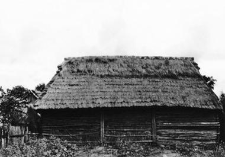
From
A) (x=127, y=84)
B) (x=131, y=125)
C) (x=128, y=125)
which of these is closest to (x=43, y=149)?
(x=128, y=125)

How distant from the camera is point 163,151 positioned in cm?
1430

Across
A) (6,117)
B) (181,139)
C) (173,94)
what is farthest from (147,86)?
(6,117)

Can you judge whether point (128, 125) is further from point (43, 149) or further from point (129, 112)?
point (43, 149)

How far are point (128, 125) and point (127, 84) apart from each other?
7.75 feet

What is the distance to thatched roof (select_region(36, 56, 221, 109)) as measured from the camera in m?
15.2

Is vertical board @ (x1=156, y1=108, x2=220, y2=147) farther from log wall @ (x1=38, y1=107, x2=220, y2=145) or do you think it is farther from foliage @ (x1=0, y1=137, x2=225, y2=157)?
foliage @ (x1=0, y1=137, x2=225, y2=157)

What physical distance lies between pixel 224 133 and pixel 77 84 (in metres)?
9.23

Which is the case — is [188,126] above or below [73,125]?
below

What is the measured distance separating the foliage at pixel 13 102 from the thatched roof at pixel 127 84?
23.7m

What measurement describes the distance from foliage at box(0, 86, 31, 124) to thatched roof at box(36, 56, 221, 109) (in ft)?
77.6

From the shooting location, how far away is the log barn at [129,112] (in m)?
15.2

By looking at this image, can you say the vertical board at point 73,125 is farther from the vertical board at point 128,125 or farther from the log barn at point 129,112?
the vertical board at point 128,125

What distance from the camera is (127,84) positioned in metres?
16.4

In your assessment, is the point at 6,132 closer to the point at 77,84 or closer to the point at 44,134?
the point at 44,134
